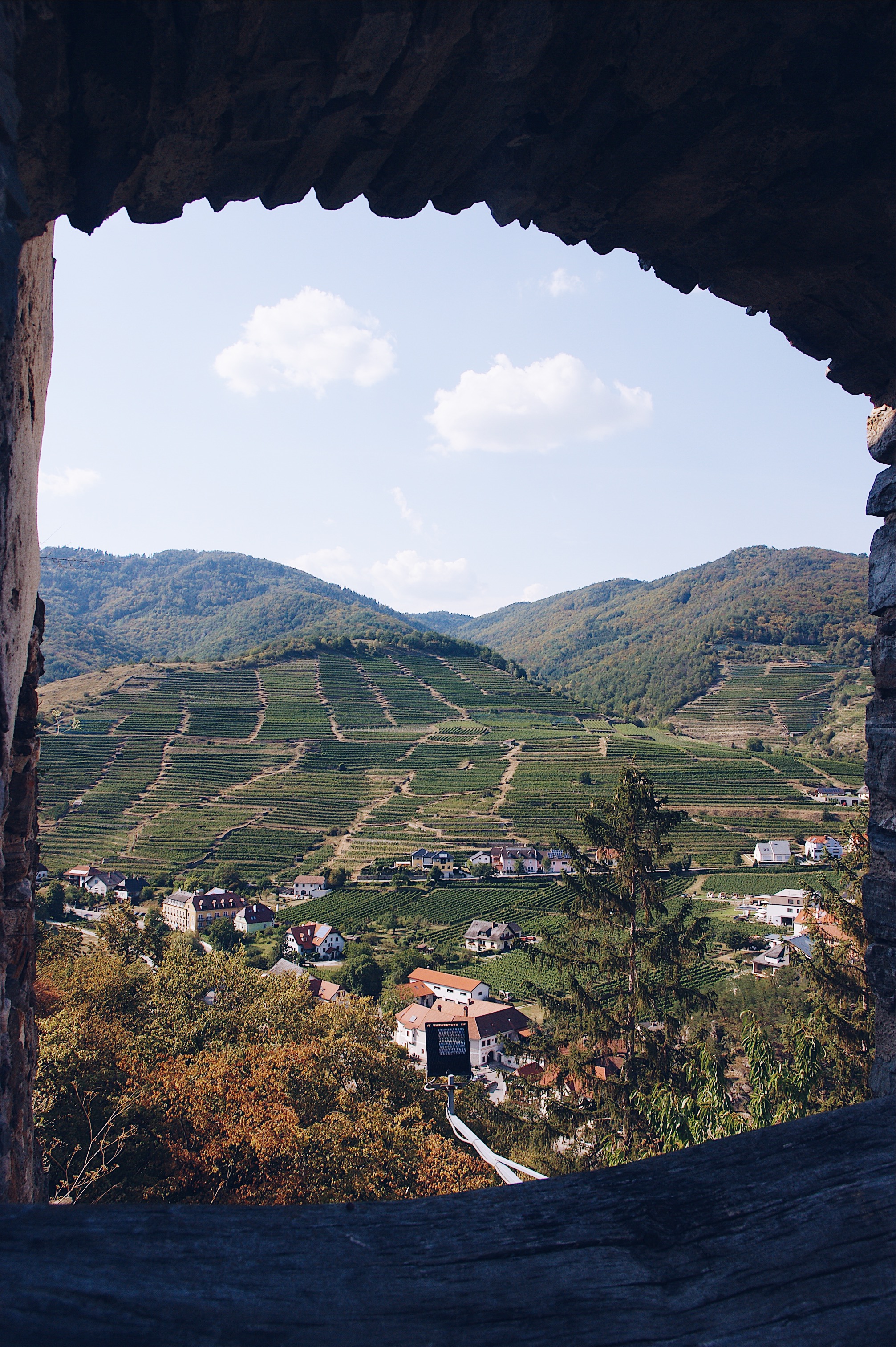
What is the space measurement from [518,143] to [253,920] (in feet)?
144

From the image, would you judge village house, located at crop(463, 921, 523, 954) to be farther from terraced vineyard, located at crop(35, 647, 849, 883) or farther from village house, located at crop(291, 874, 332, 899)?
village house, located at crop(291, 874, 332, 899)

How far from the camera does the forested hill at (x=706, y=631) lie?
112m

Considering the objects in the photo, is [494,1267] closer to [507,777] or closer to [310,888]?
[310,888]


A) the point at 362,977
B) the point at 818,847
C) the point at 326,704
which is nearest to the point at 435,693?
the point at 326,704

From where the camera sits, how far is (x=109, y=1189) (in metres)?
7.84

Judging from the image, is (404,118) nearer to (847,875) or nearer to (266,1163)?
(266,1163)

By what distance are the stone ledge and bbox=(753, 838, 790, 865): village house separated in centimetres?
5121

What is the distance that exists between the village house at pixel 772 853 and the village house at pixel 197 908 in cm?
3213

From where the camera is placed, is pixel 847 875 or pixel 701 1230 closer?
pixel 701 1230

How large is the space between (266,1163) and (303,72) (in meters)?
9.28

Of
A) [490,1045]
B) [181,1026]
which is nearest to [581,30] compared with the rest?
[181,1026]

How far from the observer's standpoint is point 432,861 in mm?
51000

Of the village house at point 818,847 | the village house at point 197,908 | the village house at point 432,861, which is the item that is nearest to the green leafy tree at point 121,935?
the village house at point 197,908

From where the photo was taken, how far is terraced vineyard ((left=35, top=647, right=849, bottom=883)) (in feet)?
174
